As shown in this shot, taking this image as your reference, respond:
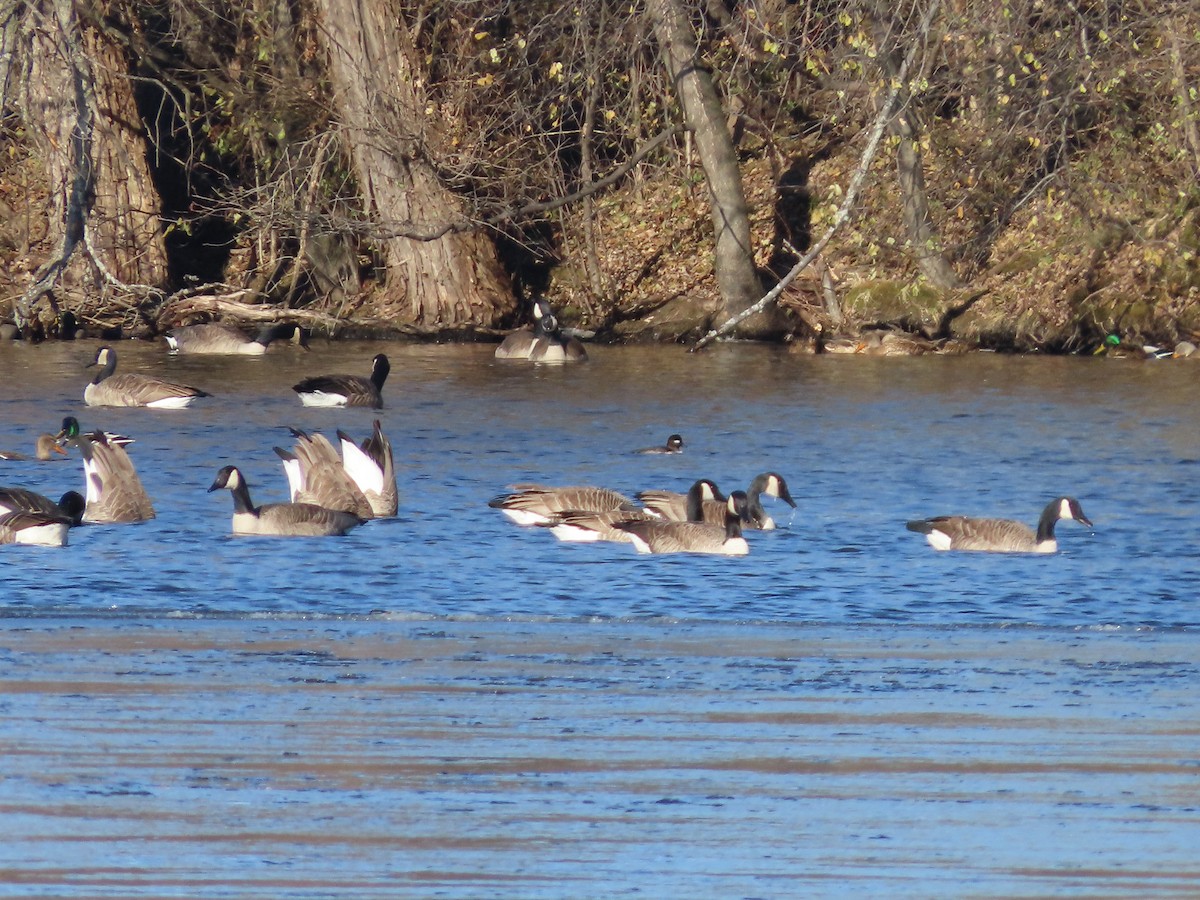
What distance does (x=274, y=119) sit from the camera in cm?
3025

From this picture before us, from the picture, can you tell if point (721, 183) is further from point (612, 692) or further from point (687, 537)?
point (612, 692)

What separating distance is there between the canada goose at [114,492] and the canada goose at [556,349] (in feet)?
39.3

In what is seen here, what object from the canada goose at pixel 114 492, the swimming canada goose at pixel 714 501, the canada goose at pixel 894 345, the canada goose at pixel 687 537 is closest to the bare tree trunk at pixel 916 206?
the canada goose at pixel 894 345

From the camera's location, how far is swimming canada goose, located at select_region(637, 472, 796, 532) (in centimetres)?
1446

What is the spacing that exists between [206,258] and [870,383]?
532 inches

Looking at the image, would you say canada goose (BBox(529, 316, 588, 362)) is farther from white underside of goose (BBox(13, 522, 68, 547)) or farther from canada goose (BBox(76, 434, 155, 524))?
white underside of goose (BBox(13, 522, 68, 547))

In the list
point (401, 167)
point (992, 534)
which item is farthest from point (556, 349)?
point (992, 534)

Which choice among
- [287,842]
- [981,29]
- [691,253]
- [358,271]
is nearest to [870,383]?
[981,29]

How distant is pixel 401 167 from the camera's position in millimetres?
28703

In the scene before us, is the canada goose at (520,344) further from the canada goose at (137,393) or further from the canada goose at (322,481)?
the canada goose at (322,481)

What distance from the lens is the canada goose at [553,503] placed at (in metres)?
14.0

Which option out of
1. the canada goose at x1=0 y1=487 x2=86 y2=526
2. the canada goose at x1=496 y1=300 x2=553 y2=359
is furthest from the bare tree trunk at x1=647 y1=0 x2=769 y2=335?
the canada goose at x1=0 y1=487 x2=86 y2=526

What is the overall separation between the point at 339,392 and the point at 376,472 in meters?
6.41

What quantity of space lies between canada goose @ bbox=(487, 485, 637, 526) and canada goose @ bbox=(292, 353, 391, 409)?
22.0 feet
